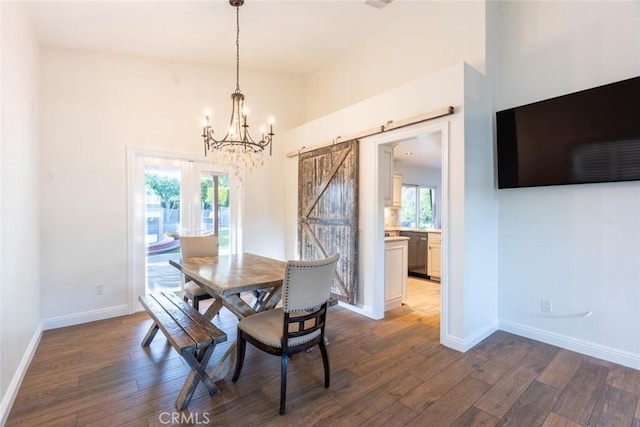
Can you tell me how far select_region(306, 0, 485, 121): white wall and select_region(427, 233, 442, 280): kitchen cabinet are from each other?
114 inches

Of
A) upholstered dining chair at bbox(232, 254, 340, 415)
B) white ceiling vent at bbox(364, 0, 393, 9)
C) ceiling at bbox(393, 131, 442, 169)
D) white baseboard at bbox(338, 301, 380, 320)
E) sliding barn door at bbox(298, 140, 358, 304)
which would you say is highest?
white ceiling vent at bbox(364, 0, 393, 9)

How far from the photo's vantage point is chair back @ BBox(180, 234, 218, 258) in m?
3.54

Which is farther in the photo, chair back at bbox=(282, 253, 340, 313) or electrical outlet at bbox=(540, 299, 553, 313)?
electrical outlet at bbox=(540, 299, 553, 313)

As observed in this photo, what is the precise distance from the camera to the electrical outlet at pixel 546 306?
2939 mm

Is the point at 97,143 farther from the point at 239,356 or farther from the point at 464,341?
the point at 464,341

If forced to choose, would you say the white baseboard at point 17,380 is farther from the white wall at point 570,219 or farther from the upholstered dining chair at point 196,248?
the white wall at point 570,219

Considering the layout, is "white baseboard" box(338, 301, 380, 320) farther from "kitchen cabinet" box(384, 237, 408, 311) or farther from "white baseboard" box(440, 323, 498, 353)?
"white baseboard" box(440, 323, 498, 353)

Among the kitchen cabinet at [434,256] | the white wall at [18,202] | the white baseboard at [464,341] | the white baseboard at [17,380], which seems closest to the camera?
the white baseboard at [17,380]

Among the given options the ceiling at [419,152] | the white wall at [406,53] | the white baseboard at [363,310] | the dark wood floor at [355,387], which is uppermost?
the white wall at [406,53]

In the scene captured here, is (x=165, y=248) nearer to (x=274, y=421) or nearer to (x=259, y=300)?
(x=259, y=300)

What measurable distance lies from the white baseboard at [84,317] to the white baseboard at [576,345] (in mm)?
4446

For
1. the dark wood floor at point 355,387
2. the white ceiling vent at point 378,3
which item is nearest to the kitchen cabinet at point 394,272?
the dark wood floor at point 355,387

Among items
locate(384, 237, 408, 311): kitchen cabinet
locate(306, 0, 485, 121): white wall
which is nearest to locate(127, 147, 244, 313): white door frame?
locate(306, 0, 485, 121): white wall

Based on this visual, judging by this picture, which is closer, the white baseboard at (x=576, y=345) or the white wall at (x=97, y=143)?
the white baseboard at (x=576, y=345)
